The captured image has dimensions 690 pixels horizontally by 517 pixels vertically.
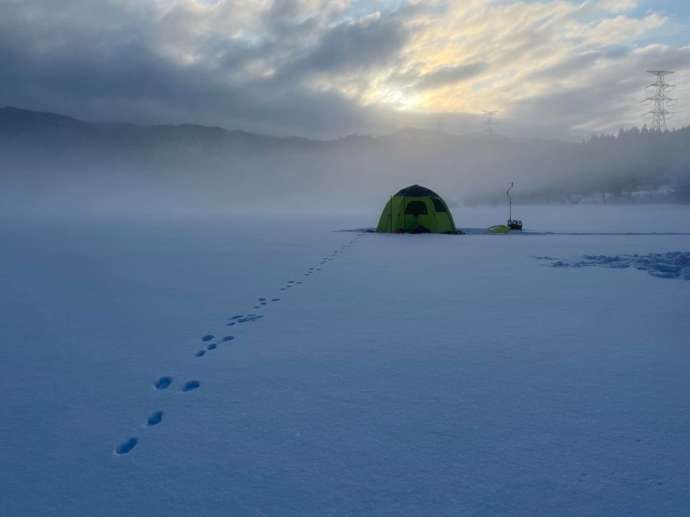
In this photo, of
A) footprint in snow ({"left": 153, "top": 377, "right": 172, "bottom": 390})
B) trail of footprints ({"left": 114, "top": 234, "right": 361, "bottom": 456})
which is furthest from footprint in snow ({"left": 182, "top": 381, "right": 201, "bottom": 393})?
footprint in snow ({"left": 153, "top": 377, "right": 172, "bottom": 390})

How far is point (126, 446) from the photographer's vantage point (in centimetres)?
189

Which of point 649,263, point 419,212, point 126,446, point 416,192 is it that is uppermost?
point 416,192

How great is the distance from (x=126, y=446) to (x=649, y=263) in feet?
30.5

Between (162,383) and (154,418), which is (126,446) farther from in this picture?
(162,383)

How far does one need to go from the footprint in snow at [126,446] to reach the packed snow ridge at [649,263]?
7.77m

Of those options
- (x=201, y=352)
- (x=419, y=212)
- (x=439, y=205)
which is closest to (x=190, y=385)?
(x=201, y=352)

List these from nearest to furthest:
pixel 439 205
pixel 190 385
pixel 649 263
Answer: pixel 190 385
pixel 649 263
pixel 439 205

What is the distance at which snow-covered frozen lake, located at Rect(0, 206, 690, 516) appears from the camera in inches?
60.4

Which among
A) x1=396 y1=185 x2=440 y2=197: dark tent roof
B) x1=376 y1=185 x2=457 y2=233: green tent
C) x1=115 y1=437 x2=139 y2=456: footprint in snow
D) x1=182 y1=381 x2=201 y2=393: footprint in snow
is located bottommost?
x1=115 y1=437 x2=139 y2=456: footprint in snow

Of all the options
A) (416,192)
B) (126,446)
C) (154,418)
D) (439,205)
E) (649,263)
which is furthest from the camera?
(439,205)

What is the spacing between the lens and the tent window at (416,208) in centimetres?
1641

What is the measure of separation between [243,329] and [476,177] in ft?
478

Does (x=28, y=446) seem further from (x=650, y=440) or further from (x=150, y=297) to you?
(x=150, y=297)

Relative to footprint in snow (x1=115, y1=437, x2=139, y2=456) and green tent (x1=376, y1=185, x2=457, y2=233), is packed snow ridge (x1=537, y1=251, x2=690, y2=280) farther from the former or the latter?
footprint in snow (x1=115, y1=437, x2=139, y2=456)
